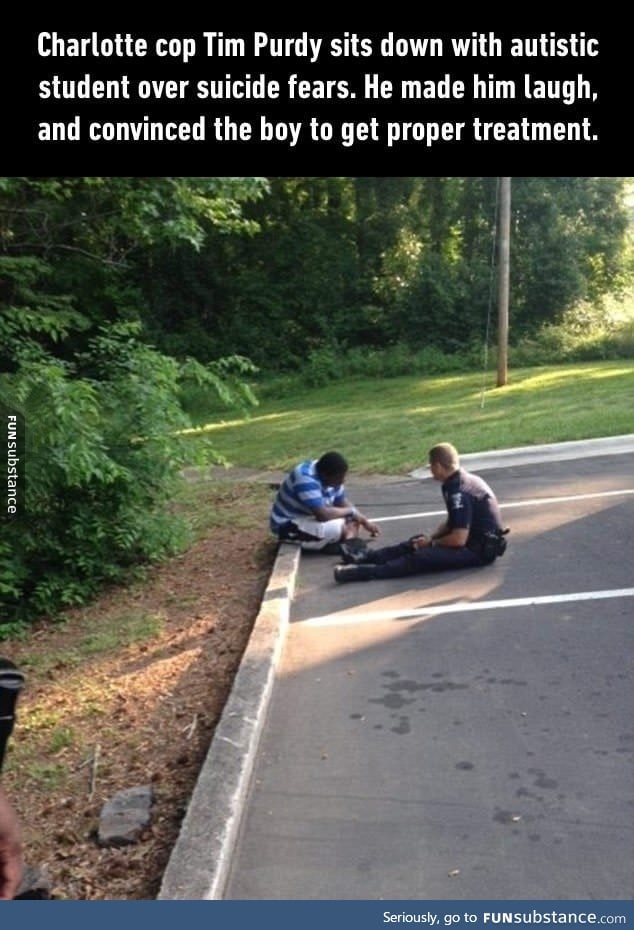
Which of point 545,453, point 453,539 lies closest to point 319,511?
point 453,539

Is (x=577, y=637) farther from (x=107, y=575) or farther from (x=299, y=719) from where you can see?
(x=107, y=575)

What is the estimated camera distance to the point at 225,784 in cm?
430

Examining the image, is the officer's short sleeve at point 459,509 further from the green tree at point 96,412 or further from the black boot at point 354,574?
the green tree at point 96,412

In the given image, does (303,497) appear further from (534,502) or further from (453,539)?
(534,502)

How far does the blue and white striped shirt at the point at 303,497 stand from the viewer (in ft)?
27.9

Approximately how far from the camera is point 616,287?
112ft

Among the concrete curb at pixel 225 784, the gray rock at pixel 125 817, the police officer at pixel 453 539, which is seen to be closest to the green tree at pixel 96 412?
the police officer at pixel 453 539

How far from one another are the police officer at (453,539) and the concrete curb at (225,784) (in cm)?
140

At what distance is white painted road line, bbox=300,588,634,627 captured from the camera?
6719mm

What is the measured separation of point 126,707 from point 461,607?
229cm
